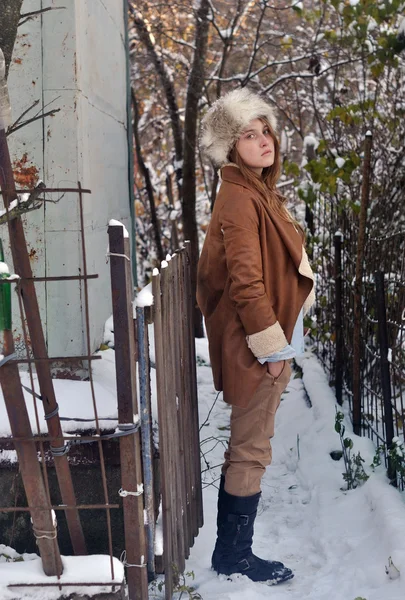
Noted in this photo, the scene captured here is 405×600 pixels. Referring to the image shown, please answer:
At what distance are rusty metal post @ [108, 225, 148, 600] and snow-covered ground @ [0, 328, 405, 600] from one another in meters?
0.14

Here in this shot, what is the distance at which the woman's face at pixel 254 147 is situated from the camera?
10.3 feet

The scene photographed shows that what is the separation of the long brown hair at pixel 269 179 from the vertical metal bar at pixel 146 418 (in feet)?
2.78

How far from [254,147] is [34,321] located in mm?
1267

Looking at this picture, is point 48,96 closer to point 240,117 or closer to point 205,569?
point 240,117

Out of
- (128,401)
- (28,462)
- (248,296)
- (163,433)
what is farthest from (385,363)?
(28,462)

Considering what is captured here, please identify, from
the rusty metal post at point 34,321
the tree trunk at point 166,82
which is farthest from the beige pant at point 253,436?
the tree trunk at point 166,82

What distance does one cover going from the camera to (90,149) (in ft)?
12.8

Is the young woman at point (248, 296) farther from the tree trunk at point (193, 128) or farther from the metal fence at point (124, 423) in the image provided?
the tree trunk at point (193, 128)

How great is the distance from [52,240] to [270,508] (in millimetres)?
1844

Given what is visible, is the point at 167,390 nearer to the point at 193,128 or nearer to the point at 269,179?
the point at 269,179

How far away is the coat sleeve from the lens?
2887 millimetres

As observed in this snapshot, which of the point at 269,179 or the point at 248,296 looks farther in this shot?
the point at 269,179

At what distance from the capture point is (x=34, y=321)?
238 cm

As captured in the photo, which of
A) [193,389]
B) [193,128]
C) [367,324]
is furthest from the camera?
[193,128]
